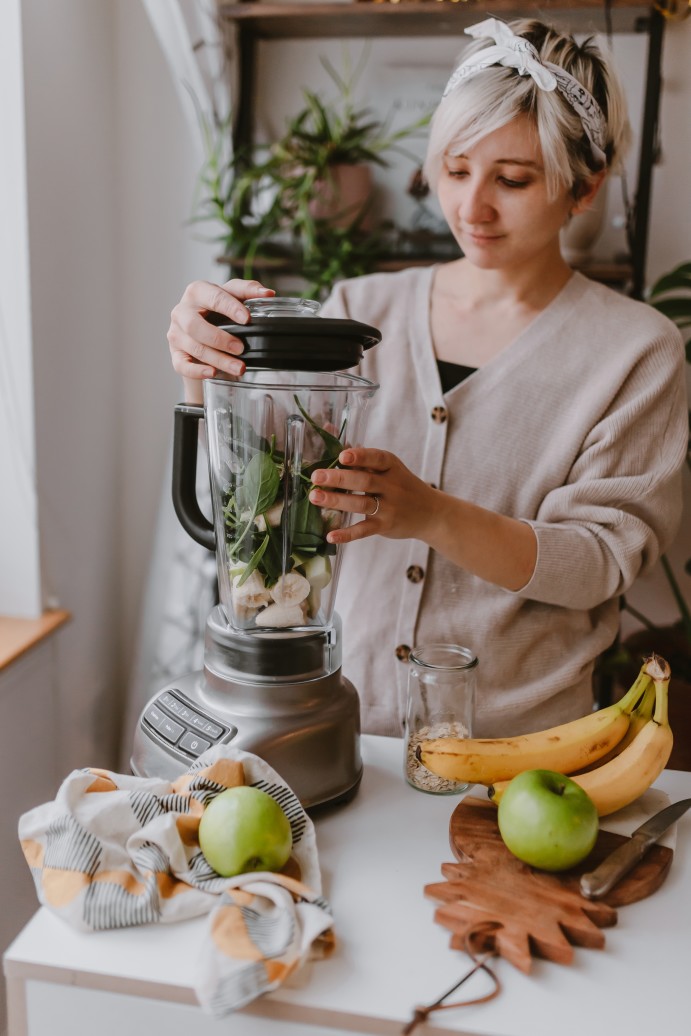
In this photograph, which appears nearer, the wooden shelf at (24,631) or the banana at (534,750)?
the banana at (534,750)

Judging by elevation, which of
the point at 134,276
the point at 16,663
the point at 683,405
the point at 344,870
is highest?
the point at 134,276

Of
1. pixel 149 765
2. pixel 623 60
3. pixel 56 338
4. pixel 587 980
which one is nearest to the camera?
pixel 587 980

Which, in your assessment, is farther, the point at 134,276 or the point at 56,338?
the point at 134,276

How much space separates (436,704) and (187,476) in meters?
0.37

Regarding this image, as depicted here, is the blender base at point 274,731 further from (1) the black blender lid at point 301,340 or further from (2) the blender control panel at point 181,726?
(1) the black blender lid at point 301,340

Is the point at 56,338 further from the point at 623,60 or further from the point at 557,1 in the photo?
the point at 623,60

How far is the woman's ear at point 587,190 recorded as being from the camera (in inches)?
49.3

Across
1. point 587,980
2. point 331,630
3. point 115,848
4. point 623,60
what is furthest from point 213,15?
point 587,980

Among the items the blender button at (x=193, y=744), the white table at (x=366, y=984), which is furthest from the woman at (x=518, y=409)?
the white table at (x=366, y=984)

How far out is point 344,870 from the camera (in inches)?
33.4

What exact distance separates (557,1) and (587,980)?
171 cm

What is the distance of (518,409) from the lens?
1309mm

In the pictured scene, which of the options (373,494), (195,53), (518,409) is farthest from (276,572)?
A: (195,53)

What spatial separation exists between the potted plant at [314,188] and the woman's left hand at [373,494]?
1017 mm
